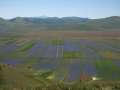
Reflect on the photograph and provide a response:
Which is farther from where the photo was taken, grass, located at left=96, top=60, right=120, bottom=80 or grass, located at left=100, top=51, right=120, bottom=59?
grass, located at left=100, top=51, right=120, bottom=59

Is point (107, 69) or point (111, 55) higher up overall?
point (107, 69)

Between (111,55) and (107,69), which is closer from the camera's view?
(107,69)

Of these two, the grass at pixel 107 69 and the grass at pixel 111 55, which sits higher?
the grass at pixel 107 69

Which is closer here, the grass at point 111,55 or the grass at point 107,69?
the grass at point 107,69

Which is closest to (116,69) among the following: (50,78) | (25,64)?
(50,78)

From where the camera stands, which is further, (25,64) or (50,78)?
(25,64)

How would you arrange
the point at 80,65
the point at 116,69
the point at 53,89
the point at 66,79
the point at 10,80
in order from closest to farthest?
the point at 53,89 < the point at 10,80 < the point at 66,79 < the point at 116,69 < the point at 80,65

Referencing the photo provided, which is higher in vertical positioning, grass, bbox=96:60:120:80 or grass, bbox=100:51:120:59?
grass, bbox=96:60:120:80

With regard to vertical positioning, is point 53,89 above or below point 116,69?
above

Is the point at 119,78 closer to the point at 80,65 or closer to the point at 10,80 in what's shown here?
the point at 80,65

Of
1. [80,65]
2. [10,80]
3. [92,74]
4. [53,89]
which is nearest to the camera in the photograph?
[53,89]
